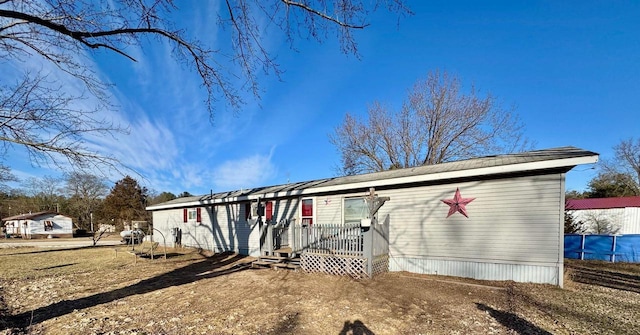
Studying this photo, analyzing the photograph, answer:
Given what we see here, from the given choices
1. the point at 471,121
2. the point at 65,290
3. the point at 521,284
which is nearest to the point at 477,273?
the point at 521,284

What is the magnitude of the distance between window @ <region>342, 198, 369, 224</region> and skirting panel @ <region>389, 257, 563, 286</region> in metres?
1.62

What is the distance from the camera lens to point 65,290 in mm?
7297

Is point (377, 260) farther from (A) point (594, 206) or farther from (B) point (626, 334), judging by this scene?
(A) point (594, 206)

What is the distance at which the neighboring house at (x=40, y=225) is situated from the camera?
1336 inches

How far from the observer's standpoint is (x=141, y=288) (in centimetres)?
735

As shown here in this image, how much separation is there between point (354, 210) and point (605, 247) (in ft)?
34.2

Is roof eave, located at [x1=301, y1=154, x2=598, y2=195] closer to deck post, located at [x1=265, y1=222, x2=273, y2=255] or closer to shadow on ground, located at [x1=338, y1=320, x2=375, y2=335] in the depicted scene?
deck post, located at [x1=265, y1=222, x2=273, y2=255]

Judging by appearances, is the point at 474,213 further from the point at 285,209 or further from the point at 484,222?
the point at 285,209

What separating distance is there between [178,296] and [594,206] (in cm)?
2570

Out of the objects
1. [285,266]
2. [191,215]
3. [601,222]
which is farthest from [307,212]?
[601,222]

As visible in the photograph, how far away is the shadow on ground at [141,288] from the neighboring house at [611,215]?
20.9 meters

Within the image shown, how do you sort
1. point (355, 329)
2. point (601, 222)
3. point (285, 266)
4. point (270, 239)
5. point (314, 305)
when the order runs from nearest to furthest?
point (355, 329) < point (314, 305) < point (285, 266) < point (270, 239) < point (601, 222)

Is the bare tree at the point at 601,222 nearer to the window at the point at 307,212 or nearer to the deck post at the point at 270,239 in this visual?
the window at the point at 307,212

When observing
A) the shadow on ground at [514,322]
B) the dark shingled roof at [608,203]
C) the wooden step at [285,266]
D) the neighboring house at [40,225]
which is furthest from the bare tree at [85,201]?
the dark shingled roof at [608,203]
